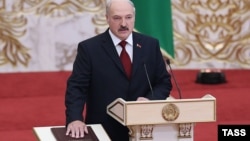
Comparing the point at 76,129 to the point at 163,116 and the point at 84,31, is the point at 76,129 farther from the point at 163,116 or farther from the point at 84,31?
the point at 84,31

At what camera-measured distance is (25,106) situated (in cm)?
601

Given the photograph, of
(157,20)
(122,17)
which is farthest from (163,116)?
(157,20)

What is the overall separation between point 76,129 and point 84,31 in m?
4.17

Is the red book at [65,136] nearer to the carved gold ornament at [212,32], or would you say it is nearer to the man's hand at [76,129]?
the man's hand at [76,129]

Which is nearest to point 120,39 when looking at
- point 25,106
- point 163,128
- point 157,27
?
point 163,128

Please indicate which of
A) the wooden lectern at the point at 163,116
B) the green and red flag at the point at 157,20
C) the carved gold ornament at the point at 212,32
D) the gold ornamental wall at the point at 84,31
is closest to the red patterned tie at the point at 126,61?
the wooden lectern at the point at 163,116

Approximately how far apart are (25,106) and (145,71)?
2.89m

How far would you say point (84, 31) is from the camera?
7.21 meters

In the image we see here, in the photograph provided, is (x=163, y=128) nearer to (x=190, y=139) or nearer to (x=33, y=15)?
(x=190, y=139)

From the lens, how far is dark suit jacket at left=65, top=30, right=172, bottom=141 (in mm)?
3273

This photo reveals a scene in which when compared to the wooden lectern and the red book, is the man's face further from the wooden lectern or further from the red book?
the red book

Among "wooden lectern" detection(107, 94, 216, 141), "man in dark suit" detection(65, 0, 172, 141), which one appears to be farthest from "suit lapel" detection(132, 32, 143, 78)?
"wooden lectern" detection(107, 94, 216, 141)

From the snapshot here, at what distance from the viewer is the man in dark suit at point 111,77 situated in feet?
10.7

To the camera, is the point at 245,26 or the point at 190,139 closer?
the point at 190,139
